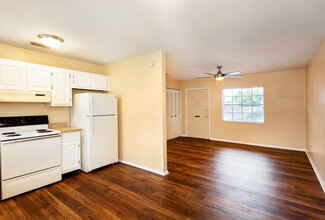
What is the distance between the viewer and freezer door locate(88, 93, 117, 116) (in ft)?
11.0

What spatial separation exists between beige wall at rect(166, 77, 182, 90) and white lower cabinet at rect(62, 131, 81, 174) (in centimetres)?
384

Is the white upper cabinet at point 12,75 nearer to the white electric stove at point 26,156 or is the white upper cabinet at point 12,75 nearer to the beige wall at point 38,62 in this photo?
the beige wall at point 38,62

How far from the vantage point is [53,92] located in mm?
3184

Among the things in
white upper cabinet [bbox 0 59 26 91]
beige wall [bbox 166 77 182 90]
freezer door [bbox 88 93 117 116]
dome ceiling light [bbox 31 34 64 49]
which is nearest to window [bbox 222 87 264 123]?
beige wall [bbox 166 77 182 90]

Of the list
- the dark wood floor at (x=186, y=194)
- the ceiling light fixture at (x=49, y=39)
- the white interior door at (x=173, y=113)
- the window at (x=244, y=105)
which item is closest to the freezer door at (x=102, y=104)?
the ceiling light fixture at (x=49, y=39)

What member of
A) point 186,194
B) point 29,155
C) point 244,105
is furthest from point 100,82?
point 244,105

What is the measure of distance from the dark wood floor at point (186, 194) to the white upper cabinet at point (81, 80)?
6.09ft

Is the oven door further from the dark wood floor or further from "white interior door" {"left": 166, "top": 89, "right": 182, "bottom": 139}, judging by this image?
"white interior door" {"left": 166, "top": 89, "right": 182, "bottom": 139}

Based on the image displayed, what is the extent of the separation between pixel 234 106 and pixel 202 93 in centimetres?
131

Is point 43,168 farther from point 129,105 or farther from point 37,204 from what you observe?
point 129,105

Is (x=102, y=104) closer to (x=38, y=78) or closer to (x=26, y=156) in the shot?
Answer: (x=38, y=78)

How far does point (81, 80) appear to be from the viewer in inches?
142

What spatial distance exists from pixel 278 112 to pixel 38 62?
645cm

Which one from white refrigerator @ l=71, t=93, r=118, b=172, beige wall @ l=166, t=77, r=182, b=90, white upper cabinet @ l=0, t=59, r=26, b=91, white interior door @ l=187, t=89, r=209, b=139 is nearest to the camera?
white upper cabinet @ l=0, t=59, r=26, b=91
